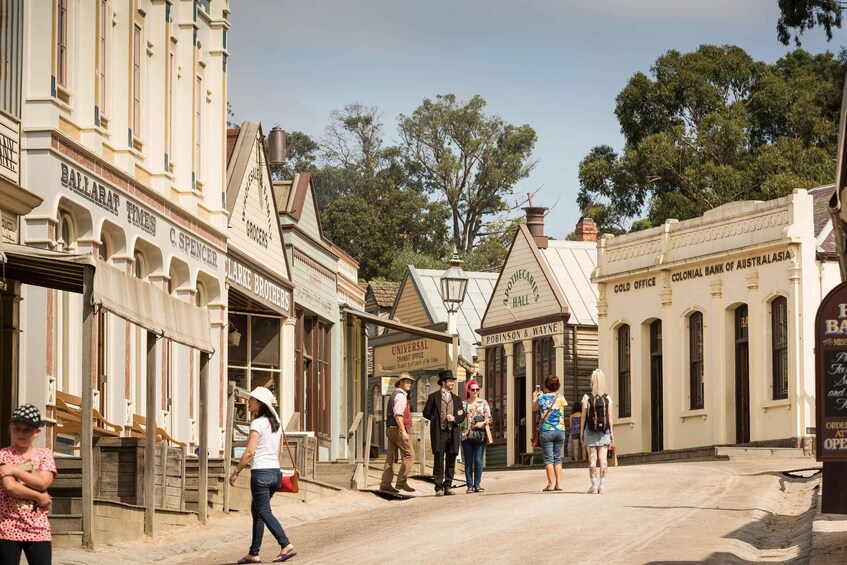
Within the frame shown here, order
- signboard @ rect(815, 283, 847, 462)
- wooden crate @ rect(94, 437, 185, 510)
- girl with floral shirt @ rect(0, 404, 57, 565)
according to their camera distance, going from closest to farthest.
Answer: girl with floral shirt @ rect(0, 404, 57, 565), signboard @ rect(815, 283, 847, 462), wooden crate @ rect(94, 437, 185, 510)

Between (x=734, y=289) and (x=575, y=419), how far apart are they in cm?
511

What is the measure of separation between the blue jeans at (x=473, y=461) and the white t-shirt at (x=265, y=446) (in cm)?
936

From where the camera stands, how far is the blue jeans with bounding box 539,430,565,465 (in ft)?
81.0

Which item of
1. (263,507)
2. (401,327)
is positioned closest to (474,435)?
(401,327)

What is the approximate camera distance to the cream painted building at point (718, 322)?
41.4 meters

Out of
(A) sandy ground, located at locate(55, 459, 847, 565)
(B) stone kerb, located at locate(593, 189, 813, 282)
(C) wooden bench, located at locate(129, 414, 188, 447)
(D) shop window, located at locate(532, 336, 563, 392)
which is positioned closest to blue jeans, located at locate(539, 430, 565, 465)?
(A) sandy ground, located at locate(55, 459, 847, 565)

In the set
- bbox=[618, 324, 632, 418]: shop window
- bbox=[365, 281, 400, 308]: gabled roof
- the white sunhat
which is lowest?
the white sunhat

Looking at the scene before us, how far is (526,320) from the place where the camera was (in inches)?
2104

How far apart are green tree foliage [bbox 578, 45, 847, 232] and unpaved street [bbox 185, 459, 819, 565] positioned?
32.1 m

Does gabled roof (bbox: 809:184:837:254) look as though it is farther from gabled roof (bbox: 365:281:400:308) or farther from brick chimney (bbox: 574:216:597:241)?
gabled roof (bbox: 365:281:400:308)

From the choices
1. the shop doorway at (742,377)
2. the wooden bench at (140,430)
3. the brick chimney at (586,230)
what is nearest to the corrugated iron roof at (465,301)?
the brick chimney at (586,230)

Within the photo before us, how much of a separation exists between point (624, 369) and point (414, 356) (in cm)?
1867

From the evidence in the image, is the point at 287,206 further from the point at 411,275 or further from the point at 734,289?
the point at 411,275

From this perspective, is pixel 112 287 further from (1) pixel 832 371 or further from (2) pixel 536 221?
(2) pixel 536 221
